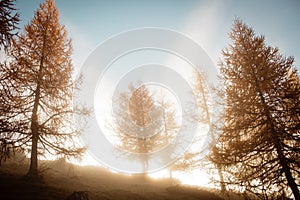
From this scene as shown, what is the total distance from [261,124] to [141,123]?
11.5m

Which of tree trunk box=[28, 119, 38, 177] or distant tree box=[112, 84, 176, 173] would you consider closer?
tree trunk box=[28, 119, 38, 177]

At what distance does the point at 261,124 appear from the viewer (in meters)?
7.84

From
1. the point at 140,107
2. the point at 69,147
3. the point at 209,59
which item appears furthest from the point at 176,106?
the point at 69,147

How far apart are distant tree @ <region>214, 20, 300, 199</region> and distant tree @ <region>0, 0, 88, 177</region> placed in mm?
8003

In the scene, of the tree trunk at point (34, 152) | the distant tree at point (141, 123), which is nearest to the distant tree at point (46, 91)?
the tree trunk at point (34, 152)

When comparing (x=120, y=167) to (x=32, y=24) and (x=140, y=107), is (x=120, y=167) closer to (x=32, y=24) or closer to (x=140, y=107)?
(x=140, y=107)

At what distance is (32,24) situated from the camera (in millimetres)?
10648

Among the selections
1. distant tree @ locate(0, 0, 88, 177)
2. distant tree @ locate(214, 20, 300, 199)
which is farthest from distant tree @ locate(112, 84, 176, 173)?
distant tree @ locate(214, 20, 300, 199)

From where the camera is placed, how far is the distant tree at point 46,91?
916cm

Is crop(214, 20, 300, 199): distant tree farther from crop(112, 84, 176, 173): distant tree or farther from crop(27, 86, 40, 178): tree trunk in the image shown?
crop(112, 84, 176, 173): distant tree

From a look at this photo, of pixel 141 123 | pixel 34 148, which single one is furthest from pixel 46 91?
pixel 141 123

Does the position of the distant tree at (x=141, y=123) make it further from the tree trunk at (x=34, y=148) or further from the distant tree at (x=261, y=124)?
the distant tree at (x=261, y=124)

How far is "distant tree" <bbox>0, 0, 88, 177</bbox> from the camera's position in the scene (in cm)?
916

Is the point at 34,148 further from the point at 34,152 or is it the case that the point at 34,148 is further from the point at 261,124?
the point at 261,124
